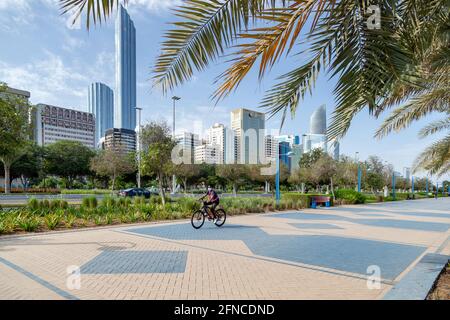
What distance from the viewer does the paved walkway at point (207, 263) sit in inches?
174

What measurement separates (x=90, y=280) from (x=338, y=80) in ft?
16.7

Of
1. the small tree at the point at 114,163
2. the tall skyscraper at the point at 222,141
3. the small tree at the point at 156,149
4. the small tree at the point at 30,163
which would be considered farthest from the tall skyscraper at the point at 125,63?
the small tree at the point at 30,163

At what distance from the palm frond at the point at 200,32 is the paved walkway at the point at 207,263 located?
11.0ft

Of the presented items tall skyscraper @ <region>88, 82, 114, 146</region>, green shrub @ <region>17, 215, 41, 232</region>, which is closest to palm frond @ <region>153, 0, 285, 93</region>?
green shrub @ <region>17, 215, 41, 232</region>

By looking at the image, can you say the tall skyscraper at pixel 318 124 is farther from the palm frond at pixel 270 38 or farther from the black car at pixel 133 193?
the black car at pixel 133 193

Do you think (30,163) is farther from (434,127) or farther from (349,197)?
(434,127)

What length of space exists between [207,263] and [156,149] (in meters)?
11.8

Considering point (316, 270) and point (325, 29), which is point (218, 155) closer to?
point (316, 270)

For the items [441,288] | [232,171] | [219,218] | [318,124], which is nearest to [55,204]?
[219,218]

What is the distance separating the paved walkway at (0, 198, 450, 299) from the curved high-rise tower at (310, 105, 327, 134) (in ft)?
8.52

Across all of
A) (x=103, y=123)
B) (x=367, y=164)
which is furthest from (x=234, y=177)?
(x=103, y=123)

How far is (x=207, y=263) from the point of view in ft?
19.5

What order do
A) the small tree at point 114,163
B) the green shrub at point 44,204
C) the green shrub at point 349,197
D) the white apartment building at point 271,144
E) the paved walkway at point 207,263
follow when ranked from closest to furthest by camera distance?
1. the paved walkway at point 207,263
2. the white apartment building at point 271,144
3. the green shrub at point 44,204
4. the green shrub at point 349,197
5. the small tree at point 114,163

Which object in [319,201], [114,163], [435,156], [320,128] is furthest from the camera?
[114,163]
